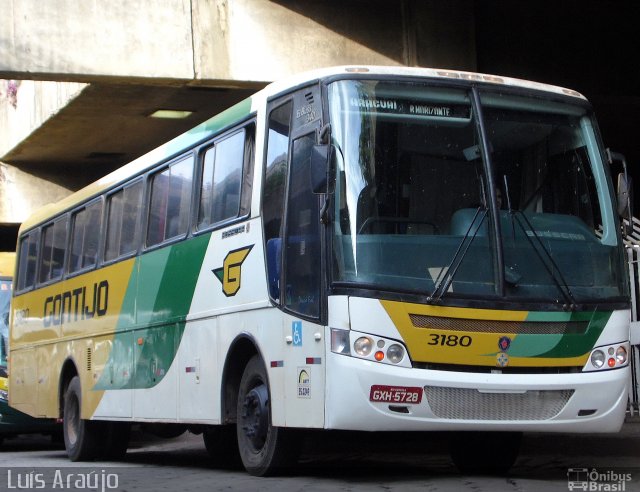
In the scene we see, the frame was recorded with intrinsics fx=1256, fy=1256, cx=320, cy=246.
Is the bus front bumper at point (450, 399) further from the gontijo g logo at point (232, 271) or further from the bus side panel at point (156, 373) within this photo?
the bus side panel at point (156, 373)

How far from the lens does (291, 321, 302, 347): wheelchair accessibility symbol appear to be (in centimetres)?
920

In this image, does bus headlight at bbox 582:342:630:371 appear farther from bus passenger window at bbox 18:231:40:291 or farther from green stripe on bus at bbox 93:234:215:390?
bus passenger window at bbox 18:231:40:291

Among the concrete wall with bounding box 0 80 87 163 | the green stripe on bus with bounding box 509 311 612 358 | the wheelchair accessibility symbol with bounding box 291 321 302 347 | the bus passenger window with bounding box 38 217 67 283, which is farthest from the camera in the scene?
the concrete wall with bounding box 0 80 87 163

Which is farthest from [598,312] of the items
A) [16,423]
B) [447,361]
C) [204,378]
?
[16,423]

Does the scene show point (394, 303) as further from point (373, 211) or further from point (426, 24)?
point (426, 24)

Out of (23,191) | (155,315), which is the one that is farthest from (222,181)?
(23,191)

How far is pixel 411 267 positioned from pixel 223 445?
17.0 ft

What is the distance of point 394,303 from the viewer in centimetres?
868

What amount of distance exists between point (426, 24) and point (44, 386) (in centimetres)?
710

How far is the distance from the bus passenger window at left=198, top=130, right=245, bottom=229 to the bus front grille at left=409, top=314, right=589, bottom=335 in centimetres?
249

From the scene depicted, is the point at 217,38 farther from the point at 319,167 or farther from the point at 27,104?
the point at 319,167

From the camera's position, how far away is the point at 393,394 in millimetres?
8594

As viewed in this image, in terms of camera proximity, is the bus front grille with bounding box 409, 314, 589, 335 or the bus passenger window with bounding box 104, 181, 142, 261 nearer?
the bus front grille with bounding box 409, 314, 589, 335

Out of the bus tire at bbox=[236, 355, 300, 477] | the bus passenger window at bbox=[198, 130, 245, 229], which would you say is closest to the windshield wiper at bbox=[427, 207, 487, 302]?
the bus tire at bbox=[236, 355, 300, 477]
